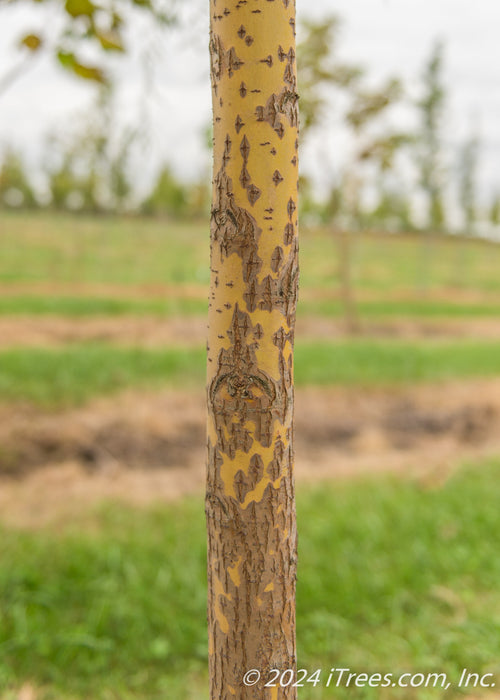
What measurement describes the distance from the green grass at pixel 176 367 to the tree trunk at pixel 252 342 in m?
6.25

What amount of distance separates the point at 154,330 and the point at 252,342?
1188cm

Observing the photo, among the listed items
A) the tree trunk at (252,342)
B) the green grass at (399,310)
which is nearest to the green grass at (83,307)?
the green grass at (399,310)

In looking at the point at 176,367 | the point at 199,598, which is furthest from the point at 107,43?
the point at 176,367

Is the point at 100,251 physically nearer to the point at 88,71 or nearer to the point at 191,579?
the point at 191,579

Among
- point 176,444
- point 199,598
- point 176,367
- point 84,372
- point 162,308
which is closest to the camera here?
point 199,598

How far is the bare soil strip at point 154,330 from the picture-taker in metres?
11.4

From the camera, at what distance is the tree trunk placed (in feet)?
3.88

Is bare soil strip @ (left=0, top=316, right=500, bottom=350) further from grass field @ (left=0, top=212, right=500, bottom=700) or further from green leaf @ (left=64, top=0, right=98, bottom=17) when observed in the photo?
green leaf @ (left=64, top=0, right=98, bottom=17)

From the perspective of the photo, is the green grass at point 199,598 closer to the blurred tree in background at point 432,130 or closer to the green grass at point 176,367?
the green grass at point 176,367

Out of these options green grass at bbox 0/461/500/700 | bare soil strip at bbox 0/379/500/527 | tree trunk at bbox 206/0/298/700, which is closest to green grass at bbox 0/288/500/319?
bare soil strip at bbox 0/379/500/527

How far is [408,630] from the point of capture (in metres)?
3.25

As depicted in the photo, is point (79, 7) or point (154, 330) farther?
point (154, 330)

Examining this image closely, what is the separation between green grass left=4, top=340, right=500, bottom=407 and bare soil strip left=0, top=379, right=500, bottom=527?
0.39 metres

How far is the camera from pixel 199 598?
138 inches
